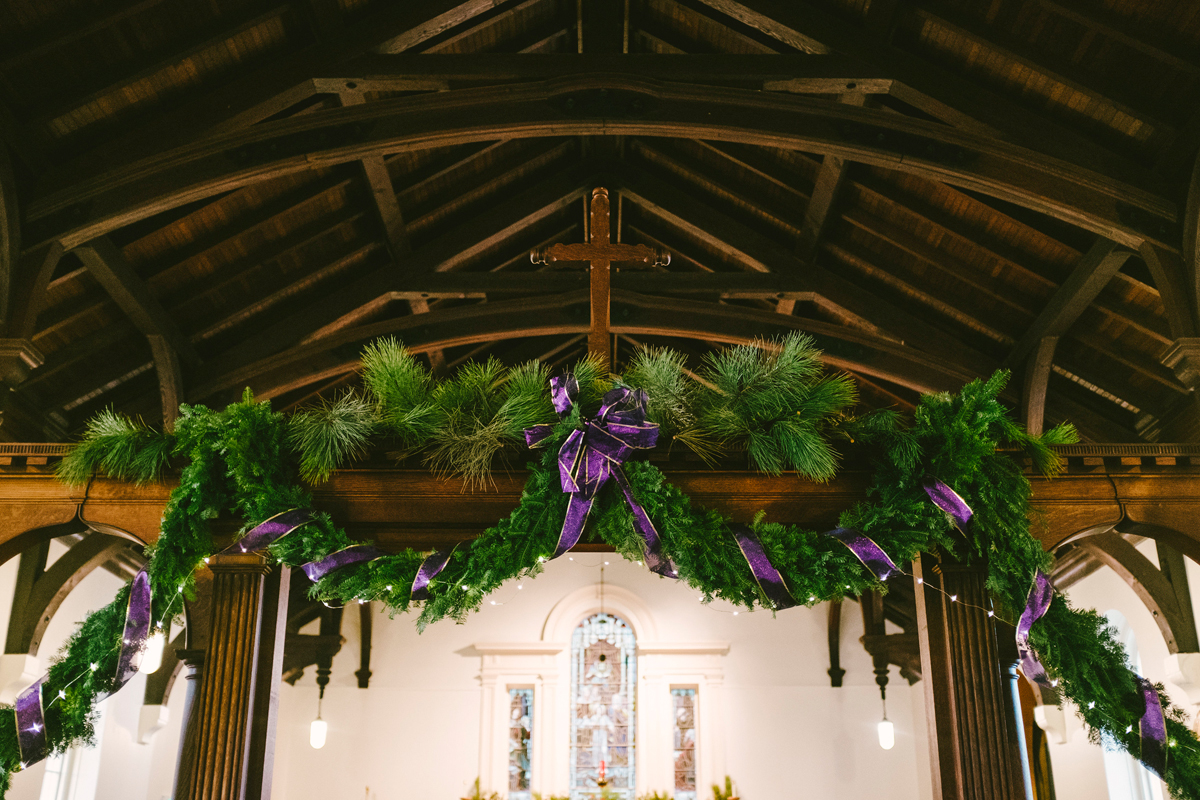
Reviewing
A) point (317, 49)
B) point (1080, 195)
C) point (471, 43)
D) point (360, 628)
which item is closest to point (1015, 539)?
point (1080, 195)

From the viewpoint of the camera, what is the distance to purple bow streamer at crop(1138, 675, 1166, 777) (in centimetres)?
235

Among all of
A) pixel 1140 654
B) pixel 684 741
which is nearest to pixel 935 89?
pixel 1140 654

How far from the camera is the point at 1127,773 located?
27.5ft

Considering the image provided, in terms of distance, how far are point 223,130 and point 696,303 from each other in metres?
3.77

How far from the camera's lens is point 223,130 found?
5113mm

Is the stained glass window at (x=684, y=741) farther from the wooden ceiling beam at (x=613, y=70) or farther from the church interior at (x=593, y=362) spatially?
the wooden ceiling beam at (x=613, y=70)

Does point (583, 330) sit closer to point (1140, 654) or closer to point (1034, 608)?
point (1140, 654)

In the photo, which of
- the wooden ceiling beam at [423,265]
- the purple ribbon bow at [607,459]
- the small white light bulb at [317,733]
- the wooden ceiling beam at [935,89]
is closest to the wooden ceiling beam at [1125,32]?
the wooden ceiling beam at [935,89]

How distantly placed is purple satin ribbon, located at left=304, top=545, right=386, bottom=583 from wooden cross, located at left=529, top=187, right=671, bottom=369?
1109mm

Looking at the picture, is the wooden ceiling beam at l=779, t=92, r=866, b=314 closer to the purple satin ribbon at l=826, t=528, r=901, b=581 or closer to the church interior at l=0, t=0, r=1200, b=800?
the church interior at l=0, t=0, r=1200, b=800

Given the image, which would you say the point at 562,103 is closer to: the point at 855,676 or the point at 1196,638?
the point at 1196,638

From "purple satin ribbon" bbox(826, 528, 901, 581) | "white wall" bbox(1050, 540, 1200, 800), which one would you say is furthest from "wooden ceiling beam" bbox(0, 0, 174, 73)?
"white wall" bbox(1050, 540, 1200, 800)

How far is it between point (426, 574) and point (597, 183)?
5762 millimetres

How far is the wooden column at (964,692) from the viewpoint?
2.35 m
